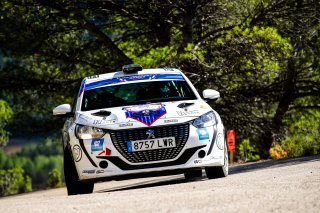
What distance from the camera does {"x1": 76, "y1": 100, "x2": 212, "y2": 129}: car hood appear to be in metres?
11.7

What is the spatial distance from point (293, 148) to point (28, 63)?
1193cm

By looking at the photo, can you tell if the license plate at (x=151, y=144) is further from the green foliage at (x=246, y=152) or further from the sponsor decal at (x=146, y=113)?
the green foliage at (x=246, y=152)

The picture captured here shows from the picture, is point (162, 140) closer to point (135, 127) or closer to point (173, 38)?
point (135, 127)

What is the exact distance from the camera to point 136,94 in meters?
12.9

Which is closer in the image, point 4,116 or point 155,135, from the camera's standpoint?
point 155,135

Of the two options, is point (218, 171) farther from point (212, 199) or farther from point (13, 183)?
point (13, 183)

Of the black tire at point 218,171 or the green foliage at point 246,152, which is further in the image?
the green foliage at point 246,152

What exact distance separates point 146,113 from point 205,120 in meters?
0.80

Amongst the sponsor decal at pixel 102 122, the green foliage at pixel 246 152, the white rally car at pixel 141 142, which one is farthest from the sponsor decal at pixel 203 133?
the green foliage at pixel 246 152

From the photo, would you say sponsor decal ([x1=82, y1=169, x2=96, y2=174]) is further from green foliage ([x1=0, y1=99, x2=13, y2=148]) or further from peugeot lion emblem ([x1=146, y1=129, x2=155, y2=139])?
green foliage ([x1=0, y1=99, x2=13, y2=148])

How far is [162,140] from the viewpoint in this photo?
1166 centimetres

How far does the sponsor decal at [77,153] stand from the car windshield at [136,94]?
0.91 meters

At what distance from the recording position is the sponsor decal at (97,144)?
1165 cm

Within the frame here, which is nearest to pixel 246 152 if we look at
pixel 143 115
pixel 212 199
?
pixel 143 115
